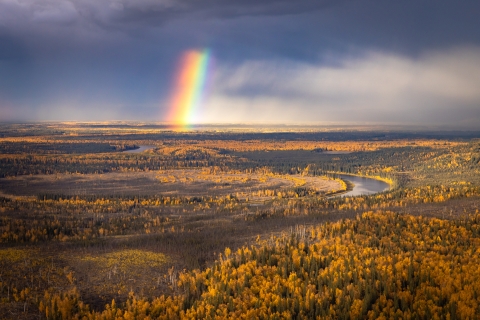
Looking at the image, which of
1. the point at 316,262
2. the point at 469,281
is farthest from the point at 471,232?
the point at 316,262

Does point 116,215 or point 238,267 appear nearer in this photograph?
point 238,267

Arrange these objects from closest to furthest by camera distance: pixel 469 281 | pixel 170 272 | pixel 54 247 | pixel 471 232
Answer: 1. pixel 469 281
2. pixel 170 272
3. pixel 471 232
4. pixel 54 247

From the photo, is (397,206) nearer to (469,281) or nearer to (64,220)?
(469,281)

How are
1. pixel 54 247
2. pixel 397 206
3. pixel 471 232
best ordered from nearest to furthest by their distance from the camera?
1. pixel 471 232
2. pixel 54 247
3. pixel 397 206

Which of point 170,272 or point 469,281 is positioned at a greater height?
point 469,281

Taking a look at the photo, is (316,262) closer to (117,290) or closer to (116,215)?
(117,290)

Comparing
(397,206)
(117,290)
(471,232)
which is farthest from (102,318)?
(397,206)

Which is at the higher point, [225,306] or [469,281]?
[469,281]

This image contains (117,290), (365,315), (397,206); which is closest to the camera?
(365,315)

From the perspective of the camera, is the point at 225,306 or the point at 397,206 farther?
the point at 397,206
